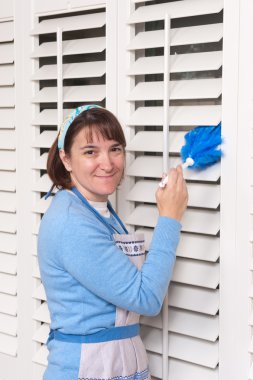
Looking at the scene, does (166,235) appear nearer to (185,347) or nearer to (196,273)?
(196,273)

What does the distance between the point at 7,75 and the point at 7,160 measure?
0.82ft

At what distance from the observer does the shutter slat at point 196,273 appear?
1.41 metres

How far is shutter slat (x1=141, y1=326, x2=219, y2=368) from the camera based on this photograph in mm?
1436

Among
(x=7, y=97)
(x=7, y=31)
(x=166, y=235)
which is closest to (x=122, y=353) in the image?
(x=166, y=235)

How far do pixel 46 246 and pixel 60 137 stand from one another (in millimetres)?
256

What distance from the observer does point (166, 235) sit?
130 cm

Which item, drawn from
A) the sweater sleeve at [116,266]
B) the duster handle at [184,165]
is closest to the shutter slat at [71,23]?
the duster handle at [184,165]

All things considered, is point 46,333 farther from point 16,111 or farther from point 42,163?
point 16,111

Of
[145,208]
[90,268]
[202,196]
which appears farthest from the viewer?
[145,208]

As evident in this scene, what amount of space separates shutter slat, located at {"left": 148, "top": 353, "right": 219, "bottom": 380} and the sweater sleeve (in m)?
0.26

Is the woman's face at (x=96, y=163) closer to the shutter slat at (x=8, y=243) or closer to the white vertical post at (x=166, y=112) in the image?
the white vertical post at (x=166, y=112)

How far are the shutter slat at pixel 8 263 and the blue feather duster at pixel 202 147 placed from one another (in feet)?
2.22

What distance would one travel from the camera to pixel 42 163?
5.76ft

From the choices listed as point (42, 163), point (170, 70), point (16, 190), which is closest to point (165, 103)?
point (170, 70)
